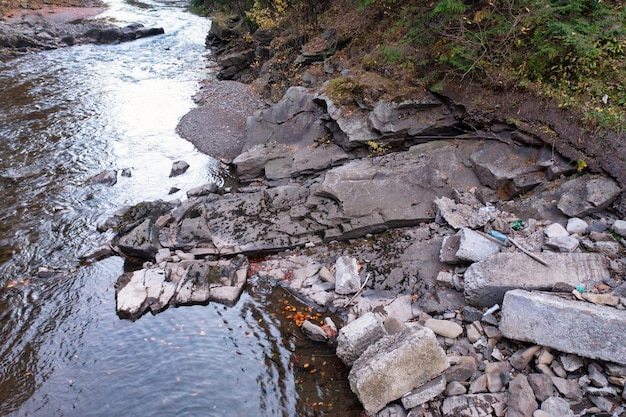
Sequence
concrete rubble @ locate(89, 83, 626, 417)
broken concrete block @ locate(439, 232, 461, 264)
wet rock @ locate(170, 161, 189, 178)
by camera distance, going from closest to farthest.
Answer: concrete rubble @ locate(89, 83, 626, 417)
broken concrete block @ locate(439, 232, 461, 264)
wet rock @ locate(170, 161, 189, 178)

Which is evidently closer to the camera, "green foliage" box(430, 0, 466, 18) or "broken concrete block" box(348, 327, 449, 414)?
"broken concrete block" box(348, 327, 449, 414)

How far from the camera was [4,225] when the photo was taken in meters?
12.4

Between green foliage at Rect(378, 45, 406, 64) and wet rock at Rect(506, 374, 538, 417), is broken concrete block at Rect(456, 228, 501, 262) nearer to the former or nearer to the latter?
wet rock at Rect(506, 374, 538, 417)

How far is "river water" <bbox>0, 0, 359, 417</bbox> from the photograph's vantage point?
748cm

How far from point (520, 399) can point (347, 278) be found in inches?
163

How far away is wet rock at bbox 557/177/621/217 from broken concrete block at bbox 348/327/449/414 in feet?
15.1

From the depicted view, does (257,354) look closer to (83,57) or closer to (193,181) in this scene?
(193,181)

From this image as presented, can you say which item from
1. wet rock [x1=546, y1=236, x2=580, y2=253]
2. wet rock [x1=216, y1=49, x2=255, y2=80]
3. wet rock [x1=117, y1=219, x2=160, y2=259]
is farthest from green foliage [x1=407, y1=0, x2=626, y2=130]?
wet rock [x1=216, y1=49, x2=255, y2=80]

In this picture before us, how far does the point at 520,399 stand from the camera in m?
6.11

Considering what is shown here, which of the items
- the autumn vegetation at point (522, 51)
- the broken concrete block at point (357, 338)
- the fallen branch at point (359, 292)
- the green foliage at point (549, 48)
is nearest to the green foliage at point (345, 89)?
the autumn vegetation at point (522, 51)

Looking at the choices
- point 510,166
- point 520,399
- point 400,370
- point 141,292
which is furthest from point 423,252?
point 141,292

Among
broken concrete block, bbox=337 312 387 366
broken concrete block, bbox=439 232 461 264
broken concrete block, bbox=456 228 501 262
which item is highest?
broken concrete block, bbox=456 228 501 262

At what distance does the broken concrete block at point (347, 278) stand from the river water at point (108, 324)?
49.5 inches

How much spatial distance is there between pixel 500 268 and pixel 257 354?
5079mm
